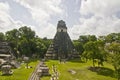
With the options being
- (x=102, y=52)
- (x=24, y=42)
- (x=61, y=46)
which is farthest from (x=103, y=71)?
(x=24, y=42)

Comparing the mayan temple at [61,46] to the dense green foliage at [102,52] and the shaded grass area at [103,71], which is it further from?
the shaded grass area at [103,71]

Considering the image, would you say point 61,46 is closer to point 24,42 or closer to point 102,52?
point 24,42

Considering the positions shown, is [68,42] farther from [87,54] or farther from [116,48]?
[116,48]

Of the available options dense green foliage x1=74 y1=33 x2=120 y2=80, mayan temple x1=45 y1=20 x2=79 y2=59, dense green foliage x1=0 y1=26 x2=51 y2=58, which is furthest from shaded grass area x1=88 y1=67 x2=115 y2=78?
dense green foliage x1=0 y1=26 x2=51 y2=58

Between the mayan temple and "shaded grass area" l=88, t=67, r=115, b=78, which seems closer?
"shaded grass area" l=88, t=67, r=115, b=78

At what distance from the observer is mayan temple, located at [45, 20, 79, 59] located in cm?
11894

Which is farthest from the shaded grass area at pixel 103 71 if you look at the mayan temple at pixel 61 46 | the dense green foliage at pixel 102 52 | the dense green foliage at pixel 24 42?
the dense green foliage at pixel 24 42

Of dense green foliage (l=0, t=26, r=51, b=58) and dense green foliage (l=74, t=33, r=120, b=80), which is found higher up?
dense green foliage (l=0, t=26, r=51, b=58)

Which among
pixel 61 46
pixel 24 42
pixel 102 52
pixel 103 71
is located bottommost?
pixel 103 71

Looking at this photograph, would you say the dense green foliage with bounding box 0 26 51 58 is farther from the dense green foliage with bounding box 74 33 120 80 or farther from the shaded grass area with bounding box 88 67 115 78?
the shaded grass area with bounding box 88 67 115 78

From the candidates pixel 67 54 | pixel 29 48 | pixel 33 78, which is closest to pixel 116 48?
pixel 33 78

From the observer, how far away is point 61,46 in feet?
403

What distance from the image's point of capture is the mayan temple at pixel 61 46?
390 ft

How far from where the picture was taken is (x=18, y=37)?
13650 centimetres
